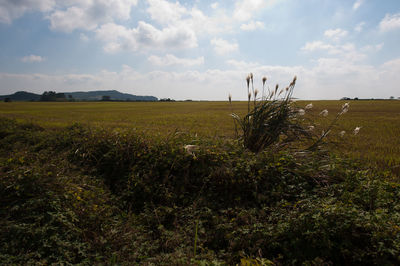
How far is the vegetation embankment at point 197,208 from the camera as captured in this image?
250 cm

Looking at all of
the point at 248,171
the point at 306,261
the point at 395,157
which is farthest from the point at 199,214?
the point at 395,157

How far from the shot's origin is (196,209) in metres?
3.68

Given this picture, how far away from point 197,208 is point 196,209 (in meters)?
0.02

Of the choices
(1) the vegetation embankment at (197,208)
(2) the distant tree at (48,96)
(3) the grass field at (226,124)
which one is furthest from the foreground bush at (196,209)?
(2) the distant tree at (48,96)

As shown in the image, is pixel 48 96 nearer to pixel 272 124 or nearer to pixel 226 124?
pixel 226 124

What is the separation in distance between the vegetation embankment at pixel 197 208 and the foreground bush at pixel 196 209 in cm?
2

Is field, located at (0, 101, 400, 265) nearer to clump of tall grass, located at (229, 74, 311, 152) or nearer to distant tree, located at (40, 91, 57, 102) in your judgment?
clump of tall grass, located at (229, 74, 311, 152)

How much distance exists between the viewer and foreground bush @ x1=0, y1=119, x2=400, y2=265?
250 cm

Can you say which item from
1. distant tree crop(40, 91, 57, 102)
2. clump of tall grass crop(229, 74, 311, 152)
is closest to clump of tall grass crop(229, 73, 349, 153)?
clump of tall grass crop(229, 74, 311, 152)

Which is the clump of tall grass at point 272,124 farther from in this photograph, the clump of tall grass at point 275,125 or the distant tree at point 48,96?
the distant tree at point 48,96

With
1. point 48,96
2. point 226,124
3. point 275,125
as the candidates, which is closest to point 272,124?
point 275,125

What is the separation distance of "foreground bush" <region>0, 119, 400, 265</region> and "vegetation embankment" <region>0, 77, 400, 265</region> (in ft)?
0.05

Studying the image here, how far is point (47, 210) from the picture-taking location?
3105 mm

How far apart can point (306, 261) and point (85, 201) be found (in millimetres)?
3072
